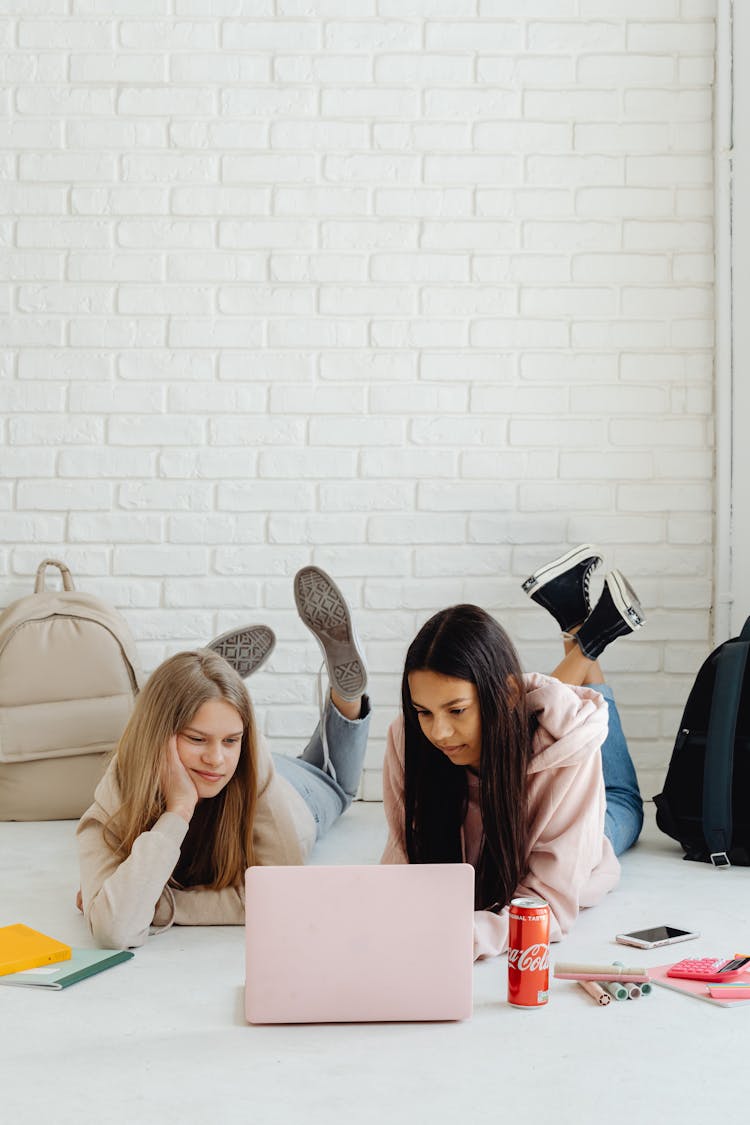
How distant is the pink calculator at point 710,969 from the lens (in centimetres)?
182

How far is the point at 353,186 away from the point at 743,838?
2043 mm

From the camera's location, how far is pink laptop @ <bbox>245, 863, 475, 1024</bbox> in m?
1.61

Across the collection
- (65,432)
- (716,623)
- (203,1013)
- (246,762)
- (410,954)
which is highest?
(65,432)

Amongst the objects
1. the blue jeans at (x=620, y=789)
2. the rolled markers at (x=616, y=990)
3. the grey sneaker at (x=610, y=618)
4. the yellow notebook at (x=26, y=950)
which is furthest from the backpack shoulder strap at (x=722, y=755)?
the yellow notebook at (x=26, y=950)

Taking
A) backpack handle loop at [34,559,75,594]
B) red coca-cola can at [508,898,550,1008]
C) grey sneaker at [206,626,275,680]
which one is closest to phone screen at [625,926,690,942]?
red coca-cola can at [508,898,550,1008]

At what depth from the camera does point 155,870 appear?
1.98 metres

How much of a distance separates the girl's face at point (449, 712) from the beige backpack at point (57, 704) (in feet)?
4.39

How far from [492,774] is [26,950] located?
0.82 m

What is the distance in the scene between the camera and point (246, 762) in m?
2.20

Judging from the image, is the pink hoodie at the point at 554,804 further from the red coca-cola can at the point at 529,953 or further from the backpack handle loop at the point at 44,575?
the backpack handle loop at the point at 44,575

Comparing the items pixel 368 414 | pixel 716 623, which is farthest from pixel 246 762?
pixel 716 623

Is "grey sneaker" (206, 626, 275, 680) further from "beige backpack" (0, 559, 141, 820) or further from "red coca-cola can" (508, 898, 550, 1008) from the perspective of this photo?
"red coca-cola can" (508, 898, 550, 1008)

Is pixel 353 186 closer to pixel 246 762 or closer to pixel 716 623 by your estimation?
pixel 716 623

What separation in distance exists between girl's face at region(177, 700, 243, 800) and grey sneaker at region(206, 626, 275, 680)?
955mm
